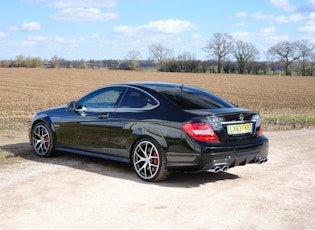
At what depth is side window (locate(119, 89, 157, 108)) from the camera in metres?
7.05

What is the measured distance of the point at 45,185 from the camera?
6.54 meters

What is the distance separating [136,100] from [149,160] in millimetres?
1001

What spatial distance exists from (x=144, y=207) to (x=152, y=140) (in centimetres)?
139

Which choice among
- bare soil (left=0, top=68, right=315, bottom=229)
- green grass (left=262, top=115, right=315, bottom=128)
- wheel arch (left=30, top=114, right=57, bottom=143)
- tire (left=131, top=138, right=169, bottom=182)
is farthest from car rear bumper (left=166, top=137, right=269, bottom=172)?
green grass (left=262, top=115, right=315, bottom=128)

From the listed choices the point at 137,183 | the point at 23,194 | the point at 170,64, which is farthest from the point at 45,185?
the point at 170,64

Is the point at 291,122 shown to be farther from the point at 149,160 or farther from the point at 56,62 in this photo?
the point at 56,62

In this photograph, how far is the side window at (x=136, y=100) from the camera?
7047mm

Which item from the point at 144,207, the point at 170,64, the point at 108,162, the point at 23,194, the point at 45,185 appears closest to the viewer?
the point at 144,207

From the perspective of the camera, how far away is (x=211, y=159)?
6.36 meters

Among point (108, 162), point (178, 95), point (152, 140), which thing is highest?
point (178, 95)

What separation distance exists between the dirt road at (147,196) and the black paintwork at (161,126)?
0.39m

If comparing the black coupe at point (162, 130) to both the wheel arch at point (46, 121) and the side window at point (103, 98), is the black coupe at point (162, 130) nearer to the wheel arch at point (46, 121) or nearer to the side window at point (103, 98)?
the side window at point (103, 98)

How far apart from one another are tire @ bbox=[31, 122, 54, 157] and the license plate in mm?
3407

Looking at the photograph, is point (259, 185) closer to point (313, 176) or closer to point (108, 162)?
point (313, 176)
